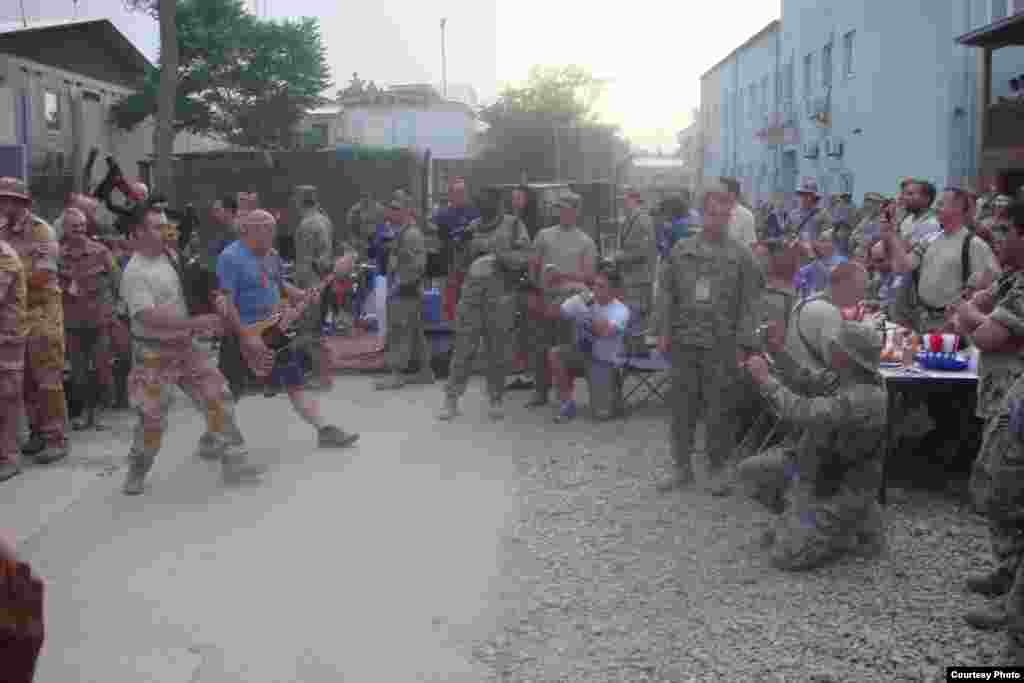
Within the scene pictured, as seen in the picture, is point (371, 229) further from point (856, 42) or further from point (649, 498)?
point (856, 42)

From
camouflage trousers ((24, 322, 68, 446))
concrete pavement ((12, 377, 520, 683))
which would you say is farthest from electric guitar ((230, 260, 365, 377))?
camouflage trousers ((24, 322, 68, 446))

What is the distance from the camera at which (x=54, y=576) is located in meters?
5.93

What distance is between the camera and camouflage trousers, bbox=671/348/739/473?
24.2 feet

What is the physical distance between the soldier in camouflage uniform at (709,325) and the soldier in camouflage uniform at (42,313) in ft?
15.2

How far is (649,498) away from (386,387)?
4792mm

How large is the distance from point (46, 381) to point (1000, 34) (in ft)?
51.3

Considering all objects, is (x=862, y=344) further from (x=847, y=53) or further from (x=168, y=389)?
(x=847, y=53)

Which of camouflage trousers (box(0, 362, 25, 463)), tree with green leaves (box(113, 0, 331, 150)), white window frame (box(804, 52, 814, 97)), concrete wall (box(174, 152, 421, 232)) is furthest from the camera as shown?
tree with green leaves (box(113, 0, 331, 150))

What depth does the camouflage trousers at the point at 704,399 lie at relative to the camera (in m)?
7.37

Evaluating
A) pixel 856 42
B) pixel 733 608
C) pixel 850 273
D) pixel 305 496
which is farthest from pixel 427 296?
pixel 856 42

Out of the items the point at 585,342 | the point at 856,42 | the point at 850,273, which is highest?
the point at 856,42

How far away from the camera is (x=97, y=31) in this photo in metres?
29.5

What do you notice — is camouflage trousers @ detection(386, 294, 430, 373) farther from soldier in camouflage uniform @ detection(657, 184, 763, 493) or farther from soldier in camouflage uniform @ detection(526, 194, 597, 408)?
soldier in camouflage uniform @ detection(657, 184, 763, 493)

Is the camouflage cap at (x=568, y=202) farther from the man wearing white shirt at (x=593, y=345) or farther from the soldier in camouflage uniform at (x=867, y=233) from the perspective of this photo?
the soldier in camouflage uniform at (x=867, y=233)
